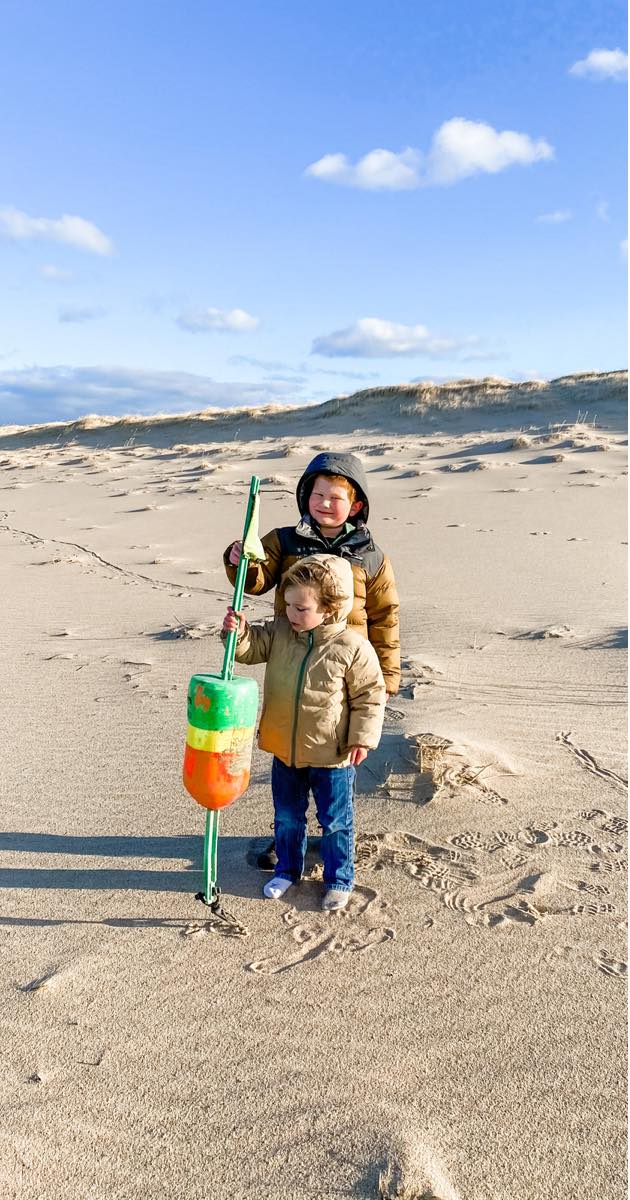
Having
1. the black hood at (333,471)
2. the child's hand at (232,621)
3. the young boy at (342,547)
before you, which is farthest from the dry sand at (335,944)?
the black hood at (333,471)

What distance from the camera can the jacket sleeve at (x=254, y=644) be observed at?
3164 millimetres

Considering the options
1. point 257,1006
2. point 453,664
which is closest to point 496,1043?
point 257,1006

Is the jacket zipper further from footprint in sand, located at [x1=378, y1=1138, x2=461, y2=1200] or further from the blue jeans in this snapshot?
footprint in sand, located at [x1=378, y1=1138, x2=461, y2=1200]

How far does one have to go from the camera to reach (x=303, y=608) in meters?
3.04

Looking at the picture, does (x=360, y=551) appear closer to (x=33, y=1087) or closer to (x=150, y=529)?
(x=33, y=1087)

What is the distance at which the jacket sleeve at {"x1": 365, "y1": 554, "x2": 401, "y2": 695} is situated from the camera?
348 centimetres

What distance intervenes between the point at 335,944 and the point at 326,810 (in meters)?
0.47

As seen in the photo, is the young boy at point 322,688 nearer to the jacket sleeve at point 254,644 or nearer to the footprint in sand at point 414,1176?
the jacket sleeve at point 254,644

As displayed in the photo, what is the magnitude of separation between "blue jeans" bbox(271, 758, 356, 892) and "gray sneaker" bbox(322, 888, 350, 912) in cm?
2

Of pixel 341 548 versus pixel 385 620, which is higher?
pixel 341 548

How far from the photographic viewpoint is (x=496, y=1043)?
2549 mm

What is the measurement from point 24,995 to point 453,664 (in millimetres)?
4275

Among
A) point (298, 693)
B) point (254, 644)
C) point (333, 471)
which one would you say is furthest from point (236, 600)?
point (333, 471)

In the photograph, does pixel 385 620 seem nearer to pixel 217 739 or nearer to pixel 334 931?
pixel 217 739
